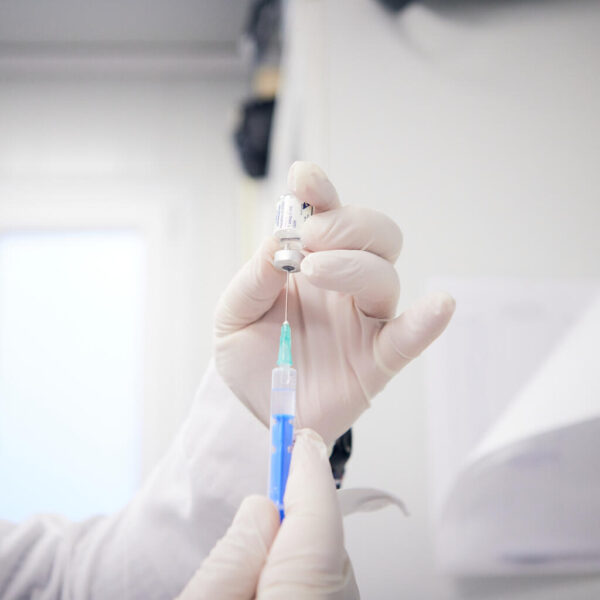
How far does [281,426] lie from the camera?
1.89ft

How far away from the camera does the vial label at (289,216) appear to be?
1.86ft

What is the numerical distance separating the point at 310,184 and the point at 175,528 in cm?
53

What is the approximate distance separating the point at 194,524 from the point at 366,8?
2.81 feet

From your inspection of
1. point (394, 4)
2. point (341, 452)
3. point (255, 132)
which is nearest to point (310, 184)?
point (341, 452)

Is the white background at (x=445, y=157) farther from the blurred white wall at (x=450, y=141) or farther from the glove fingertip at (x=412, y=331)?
the glove fingertip at (x=412, y=331)

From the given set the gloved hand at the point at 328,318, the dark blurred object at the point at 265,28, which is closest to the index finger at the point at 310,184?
the gloved hand at the point at 328,318

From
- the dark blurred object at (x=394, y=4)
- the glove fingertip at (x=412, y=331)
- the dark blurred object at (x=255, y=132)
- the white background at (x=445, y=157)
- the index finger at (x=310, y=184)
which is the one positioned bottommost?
the glove fingertip at (x=412, y=331)

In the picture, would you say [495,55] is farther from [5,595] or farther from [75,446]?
[75,446]

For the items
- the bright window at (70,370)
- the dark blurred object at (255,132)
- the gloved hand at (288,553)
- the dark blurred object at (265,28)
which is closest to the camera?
the gloved hand at (288,553)

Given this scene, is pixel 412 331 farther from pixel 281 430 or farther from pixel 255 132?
pixel 255 132

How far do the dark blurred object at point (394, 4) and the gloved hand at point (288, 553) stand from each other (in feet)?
2.45

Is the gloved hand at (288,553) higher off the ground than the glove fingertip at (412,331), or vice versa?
the glove fingertip at (412,331)

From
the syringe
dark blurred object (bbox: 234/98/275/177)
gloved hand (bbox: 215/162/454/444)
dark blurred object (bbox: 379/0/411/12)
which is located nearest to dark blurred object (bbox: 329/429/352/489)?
gloved hand (bbox: 215/162/454/444)

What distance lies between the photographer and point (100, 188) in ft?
6.41
